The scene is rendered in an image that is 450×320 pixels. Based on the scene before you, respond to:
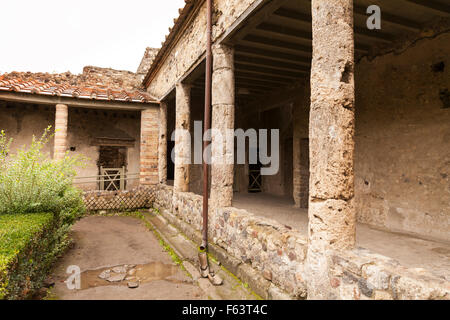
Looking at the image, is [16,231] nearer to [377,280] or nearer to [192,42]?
[377,280]

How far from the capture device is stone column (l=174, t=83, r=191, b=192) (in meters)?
6.97

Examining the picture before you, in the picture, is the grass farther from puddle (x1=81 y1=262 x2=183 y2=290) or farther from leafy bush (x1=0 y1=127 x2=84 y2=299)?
puddle (x1=81 y1=262 x2=183 y2=290)

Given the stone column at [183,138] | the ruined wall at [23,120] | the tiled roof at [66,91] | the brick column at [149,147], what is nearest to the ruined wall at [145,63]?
the tiled roof at [66,91]

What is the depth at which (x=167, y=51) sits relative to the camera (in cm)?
785

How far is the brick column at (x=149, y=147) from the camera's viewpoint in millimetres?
9227

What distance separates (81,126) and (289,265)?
32.0 ft

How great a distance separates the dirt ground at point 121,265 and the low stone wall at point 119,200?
1665 mm

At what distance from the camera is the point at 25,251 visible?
2729 millimetres

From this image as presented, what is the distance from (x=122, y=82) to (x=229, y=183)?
29.5ft

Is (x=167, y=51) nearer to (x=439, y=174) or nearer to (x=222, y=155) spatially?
(x=222, y=155)

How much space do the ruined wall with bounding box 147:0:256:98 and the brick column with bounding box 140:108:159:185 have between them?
78 centimetres

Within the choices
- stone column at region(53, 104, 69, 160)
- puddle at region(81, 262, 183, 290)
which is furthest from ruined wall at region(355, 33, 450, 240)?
stone column at region(53, 104, 69, 160)
